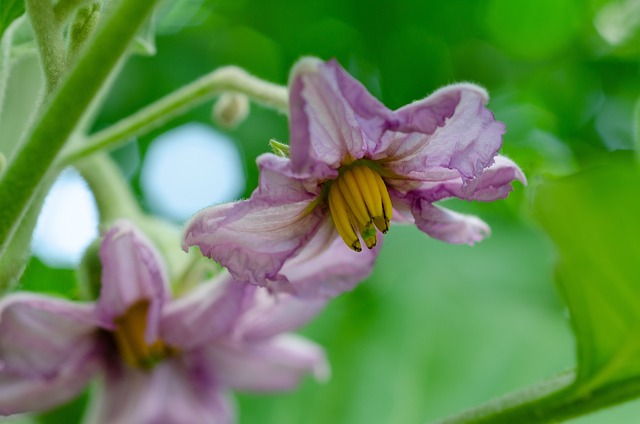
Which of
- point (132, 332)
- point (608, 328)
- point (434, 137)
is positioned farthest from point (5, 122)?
point (608, 328)

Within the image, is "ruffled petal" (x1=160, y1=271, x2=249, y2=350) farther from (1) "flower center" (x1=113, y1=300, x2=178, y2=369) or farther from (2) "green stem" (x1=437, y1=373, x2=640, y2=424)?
(2) "green stem" (x1=437, y1=373, x2=640, y2=424)

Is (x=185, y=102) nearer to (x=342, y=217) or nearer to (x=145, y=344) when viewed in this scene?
Result: (x=342, y=217)

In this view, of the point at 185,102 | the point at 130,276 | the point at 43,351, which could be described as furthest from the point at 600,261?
the point at 43,351

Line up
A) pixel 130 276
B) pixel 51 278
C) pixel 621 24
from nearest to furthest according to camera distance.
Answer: pixel 130 276
pixel 621 24
pixel 51 278

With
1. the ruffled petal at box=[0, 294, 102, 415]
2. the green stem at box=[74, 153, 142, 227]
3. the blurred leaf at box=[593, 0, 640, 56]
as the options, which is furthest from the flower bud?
the blurred leaf at box=[593, 0, 640, 56]

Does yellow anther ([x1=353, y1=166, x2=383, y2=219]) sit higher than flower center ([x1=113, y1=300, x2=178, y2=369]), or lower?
higher

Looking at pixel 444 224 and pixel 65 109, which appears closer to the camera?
pixel 65 109

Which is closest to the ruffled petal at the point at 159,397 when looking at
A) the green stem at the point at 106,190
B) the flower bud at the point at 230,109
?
the green stem at the point at 106,190

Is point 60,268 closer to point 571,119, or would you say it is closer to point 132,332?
point 132,332
